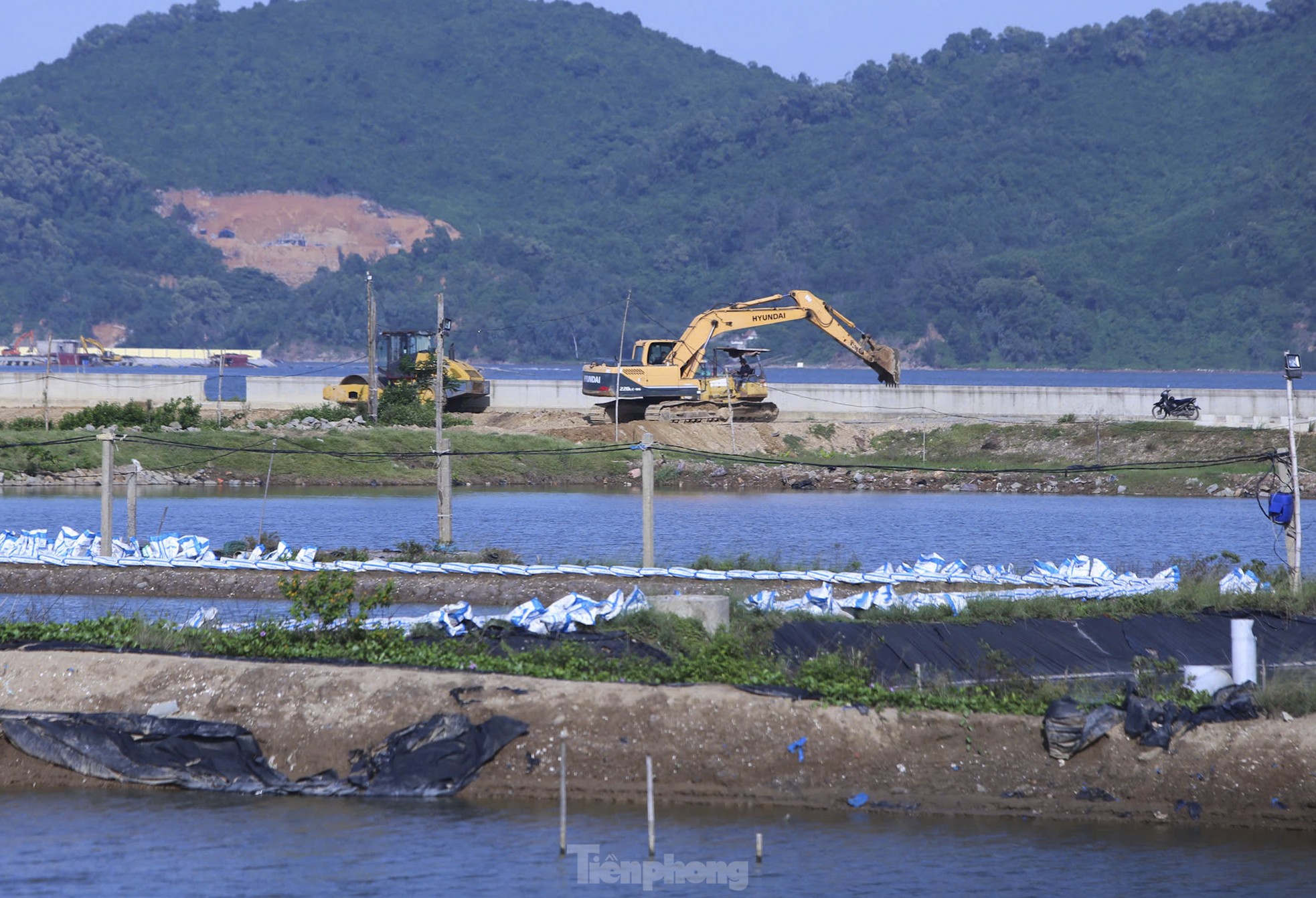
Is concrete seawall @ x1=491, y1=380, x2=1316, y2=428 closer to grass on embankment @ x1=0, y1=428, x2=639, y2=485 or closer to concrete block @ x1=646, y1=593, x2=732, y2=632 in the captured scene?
grass on embankment @ x1=0, y1=428, x2=639, y2=485

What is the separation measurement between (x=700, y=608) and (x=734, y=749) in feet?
8.12

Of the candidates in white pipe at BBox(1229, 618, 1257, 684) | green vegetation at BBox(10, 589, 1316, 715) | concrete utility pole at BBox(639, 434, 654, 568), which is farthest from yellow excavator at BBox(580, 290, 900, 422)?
white pipe at BBox(1229, 618, 1257, 684)

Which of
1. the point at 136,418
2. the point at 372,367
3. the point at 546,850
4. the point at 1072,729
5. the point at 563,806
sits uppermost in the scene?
the point at 372,367

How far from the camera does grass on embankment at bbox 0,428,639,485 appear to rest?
135 feet

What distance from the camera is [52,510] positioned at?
32.6m

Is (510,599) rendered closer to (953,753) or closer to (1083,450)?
(953,753)

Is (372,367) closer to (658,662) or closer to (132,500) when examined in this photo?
(132,500)

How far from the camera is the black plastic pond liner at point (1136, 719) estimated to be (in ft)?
40.3

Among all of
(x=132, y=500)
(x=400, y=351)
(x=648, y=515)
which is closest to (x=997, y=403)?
(x=400, y=351)

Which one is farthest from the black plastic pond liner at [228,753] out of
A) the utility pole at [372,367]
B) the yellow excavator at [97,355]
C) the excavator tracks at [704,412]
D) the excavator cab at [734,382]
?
the yellow excavator at [97,355]

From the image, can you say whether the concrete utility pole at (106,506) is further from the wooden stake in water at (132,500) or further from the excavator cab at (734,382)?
the excavator cab at (734,382)

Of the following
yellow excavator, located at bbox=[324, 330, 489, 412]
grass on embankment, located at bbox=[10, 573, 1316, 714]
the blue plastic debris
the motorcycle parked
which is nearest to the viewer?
the blue plastic debris

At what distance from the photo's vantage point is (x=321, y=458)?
42.4 meters

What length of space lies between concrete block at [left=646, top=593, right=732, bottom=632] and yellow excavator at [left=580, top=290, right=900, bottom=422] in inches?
1260
